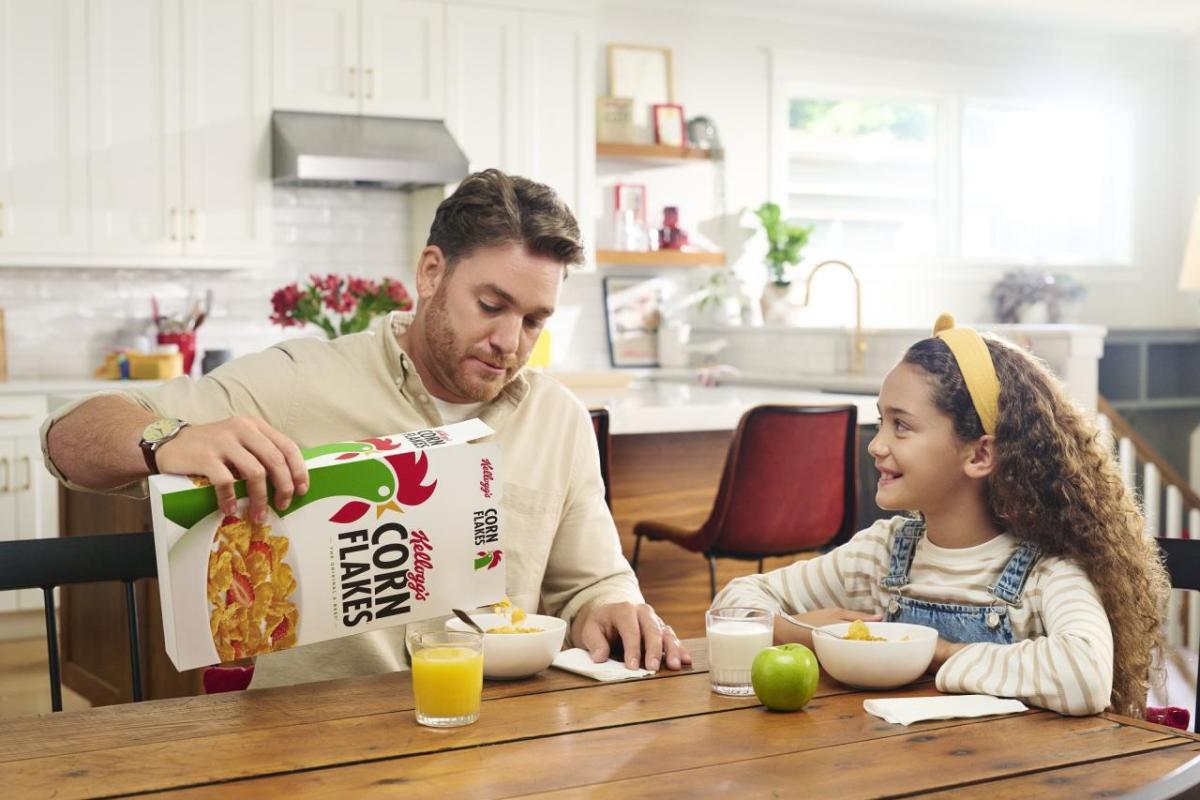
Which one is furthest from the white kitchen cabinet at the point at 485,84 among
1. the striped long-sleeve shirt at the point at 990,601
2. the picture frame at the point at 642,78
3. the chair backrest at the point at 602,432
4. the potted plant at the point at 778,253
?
the striped long-sleeve shirt at the point at 990,601

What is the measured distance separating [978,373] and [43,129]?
4.58 m

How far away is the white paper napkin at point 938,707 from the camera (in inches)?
55.2

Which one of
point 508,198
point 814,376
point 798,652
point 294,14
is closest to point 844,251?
point 814,376

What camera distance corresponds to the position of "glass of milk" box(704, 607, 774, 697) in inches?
59.3

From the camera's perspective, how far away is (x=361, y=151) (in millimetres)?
5695

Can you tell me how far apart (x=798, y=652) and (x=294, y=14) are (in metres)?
4.99

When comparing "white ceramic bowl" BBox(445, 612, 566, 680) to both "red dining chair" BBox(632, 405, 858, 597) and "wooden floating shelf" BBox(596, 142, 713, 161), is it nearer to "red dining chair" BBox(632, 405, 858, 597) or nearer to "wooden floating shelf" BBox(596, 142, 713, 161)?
"red dining chair" BBox(632, 405, 858, 597)

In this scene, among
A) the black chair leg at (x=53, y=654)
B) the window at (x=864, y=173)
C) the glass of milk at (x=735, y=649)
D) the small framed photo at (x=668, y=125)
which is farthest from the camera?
the window at (x=864, y=173)

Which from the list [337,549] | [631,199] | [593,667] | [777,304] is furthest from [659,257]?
[337,549]

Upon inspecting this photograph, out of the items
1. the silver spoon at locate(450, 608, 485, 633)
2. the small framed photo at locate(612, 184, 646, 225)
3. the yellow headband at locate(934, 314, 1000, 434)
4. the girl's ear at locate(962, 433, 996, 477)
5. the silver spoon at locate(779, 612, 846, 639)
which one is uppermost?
the small framed photo at locate(612, 184, 646, 225)

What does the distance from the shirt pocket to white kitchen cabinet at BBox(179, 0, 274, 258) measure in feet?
13.2

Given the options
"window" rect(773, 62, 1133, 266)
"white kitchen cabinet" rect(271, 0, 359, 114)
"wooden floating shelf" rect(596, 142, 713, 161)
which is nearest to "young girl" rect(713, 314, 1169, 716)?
"white kitchen cabinet" rect(271, 0, 359, 114)

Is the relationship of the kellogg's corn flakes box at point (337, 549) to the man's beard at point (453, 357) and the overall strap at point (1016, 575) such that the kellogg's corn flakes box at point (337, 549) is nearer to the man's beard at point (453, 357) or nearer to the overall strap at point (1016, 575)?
the man's beard at point (453, 357)

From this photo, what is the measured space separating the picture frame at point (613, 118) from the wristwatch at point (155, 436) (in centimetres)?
535
